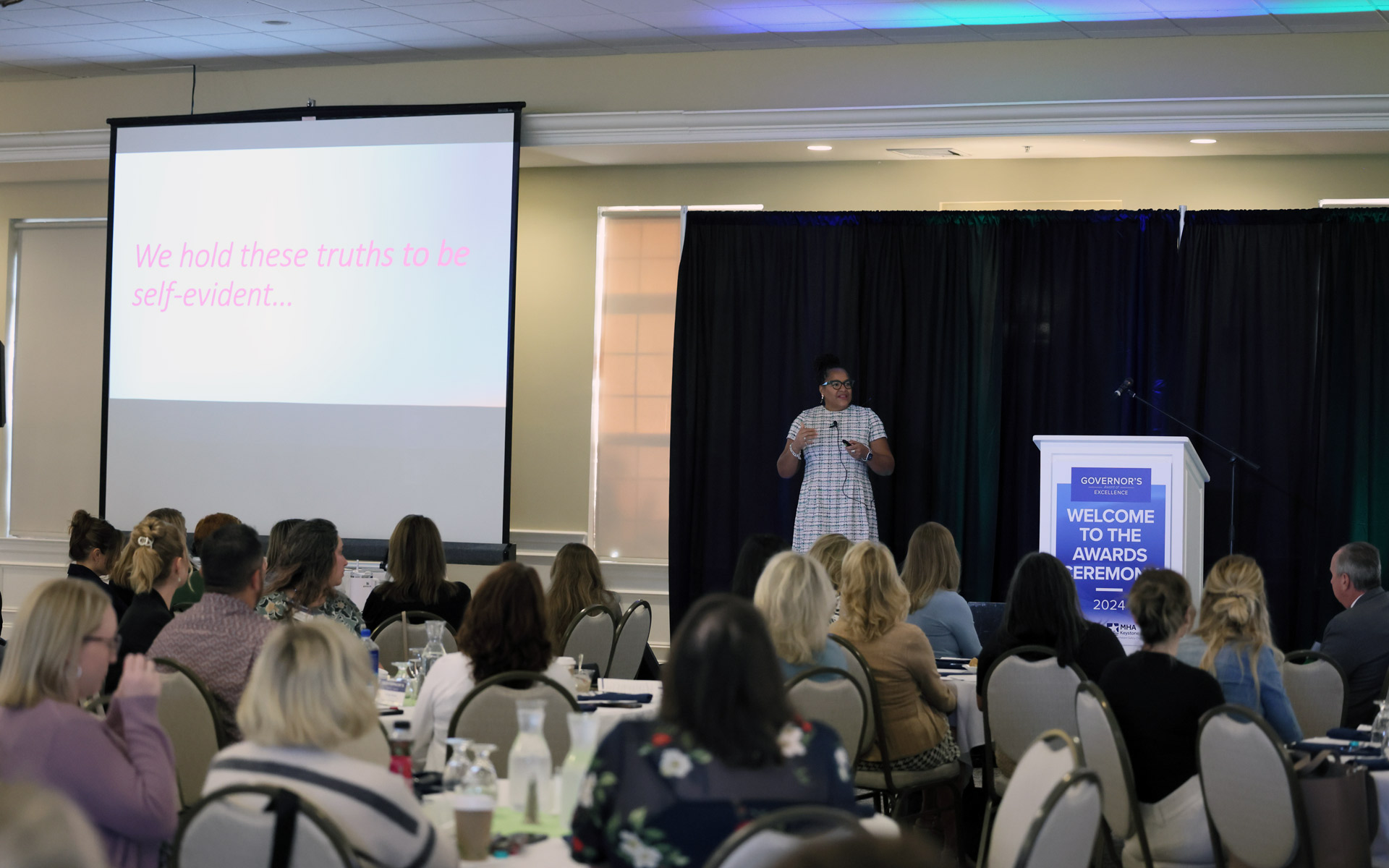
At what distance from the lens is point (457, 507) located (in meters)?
7.89

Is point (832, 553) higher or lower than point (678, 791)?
higher

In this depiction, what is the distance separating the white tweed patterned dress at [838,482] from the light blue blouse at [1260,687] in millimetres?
3568

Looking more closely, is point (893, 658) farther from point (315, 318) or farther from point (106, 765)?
point (315, 318)

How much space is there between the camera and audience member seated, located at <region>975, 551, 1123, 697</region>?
13.7ft

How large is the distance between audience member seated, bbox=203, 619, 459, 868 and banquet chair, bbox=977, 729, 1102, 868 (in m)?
0.98

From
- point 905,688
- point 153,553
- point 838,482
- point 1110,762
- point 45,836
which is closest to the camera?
point 45,836

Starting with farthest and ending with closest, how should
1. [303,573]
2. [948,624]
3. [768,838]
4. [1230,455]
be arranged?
1. [1230,455]
2. [948,624]
3. [303,573]
4. [768,838]

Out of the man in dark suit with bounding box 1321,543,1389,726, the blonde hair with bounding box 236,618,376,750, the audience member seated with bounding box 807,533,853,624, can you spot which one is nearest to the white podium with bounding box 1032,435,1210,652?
the man in dark suit with bounding box 1321,543,1389,726

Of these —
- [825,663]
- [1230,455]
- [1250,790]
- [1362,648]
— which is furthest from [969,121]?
[1250,790]

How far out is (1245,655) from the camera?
3.74m

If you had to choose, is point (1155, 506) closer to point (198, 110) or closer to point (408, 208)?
point (408, 208)

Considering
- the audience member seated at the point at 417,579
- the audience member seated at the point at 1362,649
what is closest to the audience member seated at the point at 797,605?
the audience member seated at the point at 417,579

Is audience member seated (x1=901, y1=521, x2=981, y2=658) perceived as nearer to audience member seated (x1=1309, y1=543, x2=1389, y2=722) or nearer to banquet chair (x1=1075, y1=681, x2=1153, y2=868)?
audience member seated (x1=1309, y1=543, x2=1389, y2=722)

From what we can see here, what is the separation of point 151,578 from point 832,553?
8.09 ft
